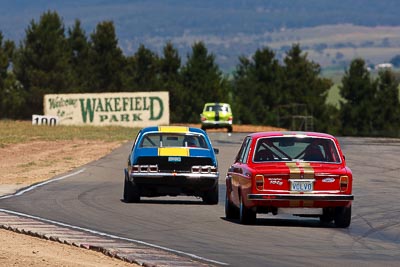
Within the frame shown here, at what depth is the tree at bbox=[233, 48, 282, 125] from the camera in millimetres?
107125

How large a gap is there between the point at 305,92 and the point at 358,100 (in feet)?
15.9

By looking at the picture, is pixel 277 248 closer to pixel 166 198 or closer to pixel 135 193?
pixel 135 193

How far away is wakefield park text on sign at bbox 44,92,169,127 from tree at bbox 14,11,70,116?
1996 centimetres

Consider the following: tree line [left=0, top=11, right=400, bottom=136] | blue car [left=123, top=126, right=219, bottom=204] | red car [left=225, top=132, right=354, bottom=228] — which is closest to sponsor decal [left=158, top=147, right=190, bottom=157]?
blue car [left=123, top=126, right=219, bottom=204]

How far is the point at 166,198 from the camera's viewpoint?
26.1 metres

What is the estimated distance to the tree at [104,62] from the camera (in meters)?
100

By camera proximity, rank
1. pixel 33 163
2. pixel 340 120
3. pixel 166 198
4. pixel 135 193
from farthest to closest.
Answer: pixel 340 120 < pixel 33 163 < pixel 166 198 < pixel 135 193

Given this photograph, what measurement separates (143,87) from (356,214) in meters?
80.7

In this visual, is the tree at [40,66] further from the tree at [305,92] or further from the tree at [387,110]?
the tree at [387,110]

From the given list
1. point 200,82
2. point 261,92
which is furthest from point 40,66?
point 261,92

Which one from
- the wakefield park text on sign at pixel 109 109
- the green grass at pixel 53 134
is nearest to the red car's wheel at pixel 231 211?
the green grass at pixel 53 134

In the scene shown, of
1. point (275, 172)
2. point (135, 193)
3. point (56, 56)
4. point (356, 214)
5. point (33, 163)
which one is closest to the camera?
point (275, 172)

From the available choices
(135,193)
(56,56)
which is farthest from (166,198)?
(56,56)

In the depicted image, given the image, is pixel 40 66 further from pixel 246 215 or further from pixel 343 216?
pixel 343 216
